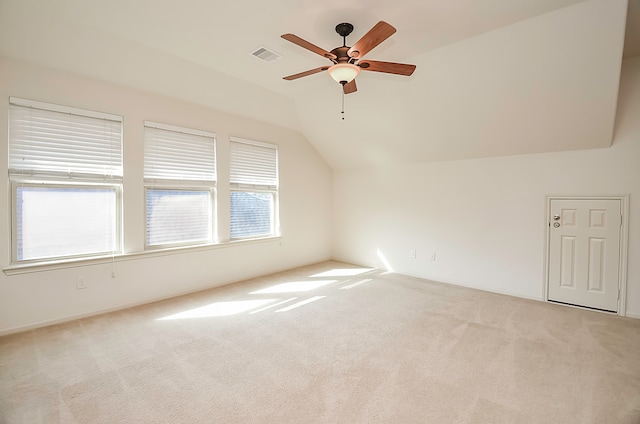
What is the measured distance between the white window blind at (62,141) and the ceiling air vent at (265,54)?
1.76 meters

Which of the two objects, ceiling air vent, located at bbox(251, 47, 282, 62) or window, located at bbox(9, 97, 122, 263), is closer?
window, located at bbox(9, 97, 122, 263)

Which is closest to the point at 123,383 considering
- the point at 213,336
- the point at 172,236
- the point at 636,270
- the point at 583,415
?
the point at 213,336

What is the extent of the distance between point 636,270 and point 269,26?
4.67 meters

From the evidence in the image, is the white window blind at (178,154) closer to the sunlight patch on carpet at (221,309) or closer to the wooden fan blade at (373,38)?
the sunlight patch on carpet at (221,309)

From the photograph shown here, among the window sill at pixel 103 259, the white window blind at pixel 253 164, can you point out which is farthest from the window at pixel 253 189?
the window sill at pixel 103 259

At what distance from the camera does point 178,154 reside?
3.91 meters

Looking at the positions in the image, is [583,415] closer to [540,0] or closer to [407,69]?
[407,69]

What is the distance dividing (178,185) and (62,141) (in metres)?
1.23

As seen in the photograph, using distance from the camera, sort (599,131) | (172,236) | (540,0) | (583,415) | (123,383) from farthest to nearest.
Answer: (172,236)
(599,131)
(540,0)
(123,383)
(583,415)

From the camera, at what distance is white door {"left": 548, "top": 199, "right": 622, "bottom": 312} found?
3.38 m

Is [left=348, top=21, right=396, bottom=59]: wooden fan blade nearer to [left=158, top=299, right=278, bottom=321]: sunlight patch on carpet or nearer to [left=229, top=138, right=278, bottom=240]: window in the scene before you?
[left=229, top=138, right=278, bottom=240]: window

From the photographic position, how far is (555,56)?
2.80 m

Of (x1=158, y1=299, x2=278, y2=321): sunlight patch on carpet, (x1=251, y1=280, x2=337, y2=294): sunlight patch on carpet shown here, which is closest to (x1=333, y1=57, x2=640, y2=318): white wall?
(x1=251, y1=280, x2=337, y2=294): sunlight patch on carpet

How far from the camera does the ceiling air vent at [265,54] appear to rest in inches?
124
